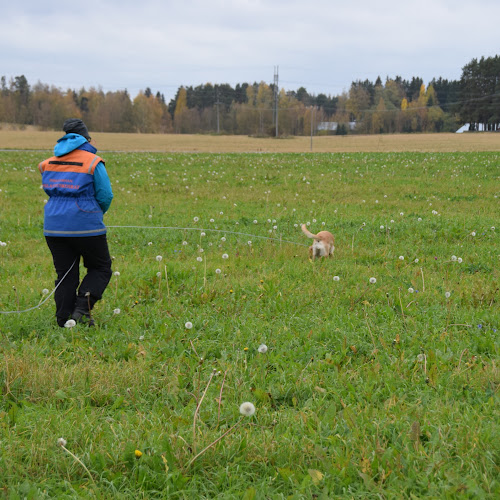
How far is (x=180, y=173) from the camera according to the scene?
17.3 m

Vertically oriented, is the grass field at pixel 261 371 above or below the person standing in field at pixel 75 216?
below

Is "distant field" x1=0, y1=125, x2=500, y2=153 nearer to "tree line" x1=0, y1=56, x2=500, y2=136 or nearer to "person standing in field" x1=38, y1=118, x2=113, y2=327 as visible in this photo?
"tree line" x1=0, y1=56, x2=500, y2=136

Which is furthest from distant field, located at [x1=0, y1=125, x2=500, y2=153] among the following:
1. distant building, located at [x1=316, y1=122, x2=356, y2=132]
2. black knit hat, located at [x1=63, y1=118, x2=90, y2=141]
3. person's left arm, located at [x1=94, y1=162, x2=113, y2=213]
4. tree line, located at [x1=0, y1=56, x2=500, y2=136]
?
distant building, located at [x1=316, y1=122, x2=356, y2=132]

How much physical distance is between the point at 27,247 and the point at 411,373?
6327mm

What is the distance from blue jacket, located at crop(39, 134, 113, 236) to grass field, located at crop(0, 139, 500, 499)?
0.96m

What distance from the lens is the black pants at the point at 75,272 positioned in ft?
14.4

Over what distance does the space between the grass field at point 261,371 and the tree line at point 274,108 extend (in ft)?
247

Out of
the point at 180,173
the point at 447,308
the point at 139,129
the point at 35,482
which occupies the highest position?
the point at 139,129

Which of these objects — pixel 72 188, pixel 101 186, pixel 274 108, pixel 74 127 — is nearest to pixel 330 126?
pixel 274 108

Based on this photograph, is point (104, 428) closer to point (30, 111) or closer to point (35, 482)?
point (35, 482)

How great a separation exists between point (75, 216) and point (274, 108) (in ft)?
321

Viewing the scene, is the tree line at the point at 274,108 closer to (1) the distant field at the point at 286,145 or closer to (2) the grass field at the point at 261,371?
(1) the distant field at the point at 286,145

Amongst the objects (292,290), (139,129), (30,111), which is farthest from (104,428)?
(30,111)

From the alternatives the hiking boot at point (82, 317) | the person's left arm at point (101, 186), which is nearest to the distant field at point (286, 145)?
the person's left arm at point (101, 186)
